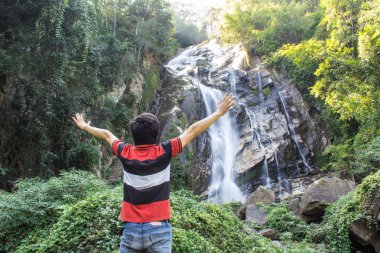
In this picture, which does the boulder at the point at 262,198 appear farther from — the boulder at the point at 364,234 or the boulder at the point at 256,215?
the boulder at the point at 364,234

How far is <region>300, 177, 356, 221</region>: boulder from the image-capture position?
11031 mm

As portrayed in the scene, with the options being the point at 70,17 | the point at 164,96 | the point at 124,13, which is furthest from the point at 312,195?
the point at 124,13

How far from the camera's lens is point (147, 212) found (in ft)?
8.07

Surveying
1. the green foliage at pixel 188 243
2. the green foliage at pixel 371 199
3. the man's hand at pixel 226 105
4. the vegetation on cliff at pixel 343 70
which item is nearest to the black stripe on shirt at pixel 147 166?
the man's hand at pixel 226 105

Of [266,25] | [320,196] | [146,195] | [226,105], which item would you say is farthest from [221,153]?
[146,195]

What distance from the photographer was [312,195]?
11570 millimetres

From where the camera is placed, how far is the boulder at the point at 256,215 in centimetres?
1080

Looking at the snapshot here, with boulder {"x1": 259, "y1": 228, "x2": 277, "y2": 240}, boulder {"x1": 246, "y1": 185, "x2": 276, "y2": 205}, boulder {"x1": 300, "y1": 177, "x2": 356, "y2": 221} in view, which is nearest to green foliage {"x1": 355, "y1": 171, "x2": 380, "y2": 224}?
boulder {"x1": 259, "y1": 228, "x2": 277, "y2": 240}

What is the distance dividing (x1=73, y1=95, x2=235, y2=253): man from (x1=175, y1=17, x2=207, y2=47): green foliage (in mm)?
32714

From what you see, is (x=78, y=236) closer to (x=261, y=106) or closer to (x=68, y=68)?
(x=68, y=68)

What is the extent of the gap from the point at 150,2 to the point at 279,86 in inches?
403

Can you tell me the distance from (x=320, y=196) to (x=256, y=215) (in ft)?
7.79

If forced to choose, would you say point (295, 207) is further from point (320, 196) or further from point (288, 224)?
point (288, 224)

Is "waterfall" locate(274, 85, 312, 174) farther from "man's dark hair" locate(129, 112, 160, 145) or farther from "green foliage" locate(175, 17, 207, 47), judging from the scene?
"man's dark hair" locate(129, 112, 160, 145)
